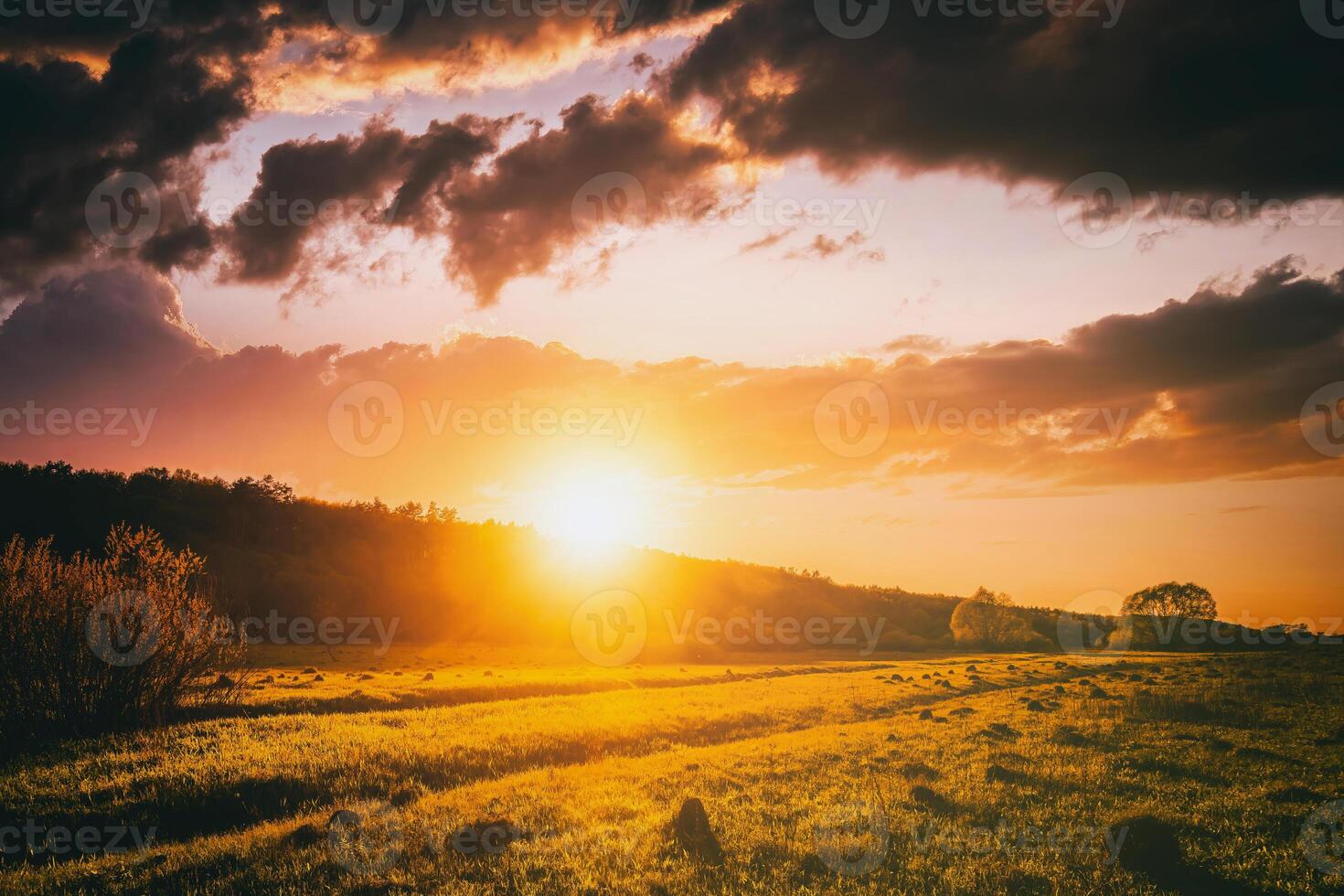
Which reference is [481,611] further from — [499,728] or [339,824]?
[339,824]

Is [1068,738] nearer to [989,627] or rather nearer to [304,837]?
[304,837]

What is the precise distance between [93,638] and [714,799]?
23.2 m

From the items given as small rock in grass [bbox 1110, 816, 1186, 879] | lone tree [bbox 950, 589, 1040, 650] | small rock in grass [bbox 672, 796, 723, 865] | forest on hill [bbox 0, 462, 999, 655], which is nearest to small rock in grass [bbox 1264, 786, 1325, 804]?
small rock in grass [bbox 1110, 816, 1186, 879]

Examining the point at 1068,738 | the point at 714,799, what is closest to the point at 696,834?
the point at 714,799

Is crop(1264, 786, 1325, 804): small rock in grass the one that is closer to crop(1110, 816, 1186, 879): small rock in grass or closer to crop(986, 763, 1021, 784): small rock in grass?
crop(1110, 816, 1186, 879): small rock in grass

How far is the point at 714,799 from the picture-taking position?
15938 mm

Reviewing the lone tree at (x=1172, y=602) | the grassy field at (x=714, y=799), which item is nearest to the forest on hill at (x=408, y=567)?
the lone tree at (x=1172, y=602)

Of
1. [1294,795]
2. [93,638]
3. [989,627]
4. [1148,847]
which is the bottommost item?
[989,627]

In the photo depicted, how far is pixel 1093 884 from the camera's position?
1110 cm

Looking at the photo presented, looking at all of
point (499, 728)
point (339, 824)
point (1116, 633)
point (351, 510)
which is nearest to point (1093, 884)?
point (339, 824)

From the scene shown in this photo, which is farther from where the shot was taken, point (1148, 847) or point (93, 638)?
point (93, 638)

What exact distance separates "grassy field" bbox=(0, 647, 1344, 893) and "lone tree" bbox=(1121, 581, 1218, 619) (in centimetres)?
11180

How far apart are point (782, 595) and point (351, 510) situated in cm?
9885

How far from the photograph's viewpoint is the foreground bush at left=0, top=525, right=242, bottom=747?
877 inches
